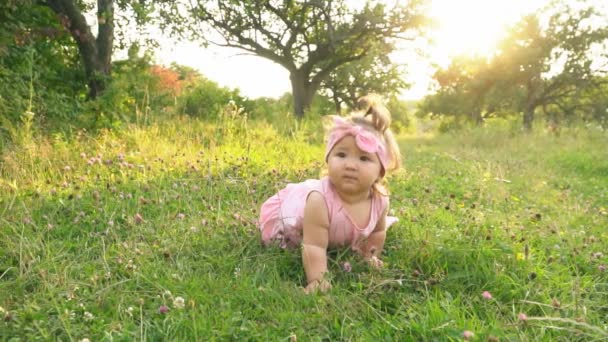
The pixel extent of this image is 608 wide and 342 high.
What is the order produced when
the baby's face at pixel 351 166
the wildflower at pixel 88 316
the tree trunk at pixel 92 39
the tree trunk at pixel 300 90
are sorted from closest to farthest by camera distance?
1. the wildflower at pixel 88 316
2. the baby's face at pixel 351 166
3. the tree trunk at pixel 92 39
4. the tree trunk at pixel 300 90

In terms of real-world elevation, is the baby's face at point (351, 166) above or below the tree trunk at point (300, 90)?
below

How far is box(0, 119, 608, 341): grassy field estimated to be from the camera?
2068 mm

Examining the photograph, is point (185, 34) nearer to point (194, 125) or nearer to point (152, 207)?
point (194, 125)

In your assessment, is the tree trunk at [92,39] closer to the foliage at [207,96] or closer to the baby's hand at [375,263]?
the foliage at [207,96]

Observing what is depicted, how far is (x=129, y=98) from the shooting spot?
7609 mm

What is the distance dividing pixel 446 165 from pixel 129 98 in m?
5.71

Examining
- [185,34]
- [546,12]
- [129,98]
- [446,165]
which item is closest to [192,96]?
[185,34]

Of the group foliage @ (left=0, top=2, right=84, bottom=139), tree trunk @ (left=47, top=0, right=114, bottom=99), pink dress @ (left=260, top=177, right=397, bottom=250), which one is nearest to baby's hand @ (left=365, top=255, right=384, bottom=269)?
pink dress @ (left=260, top=177, right=397, bottom=250)

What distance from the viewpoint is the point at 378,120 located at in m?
2.89

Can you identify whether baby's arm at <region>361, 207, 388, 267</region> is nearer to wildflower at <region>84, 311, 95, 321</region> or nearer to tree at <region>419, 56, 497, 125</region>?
wildflower at <region>84, 311, 95, 321</region>

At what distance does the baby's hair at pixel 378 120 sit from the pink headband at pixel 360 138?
7 centimetres

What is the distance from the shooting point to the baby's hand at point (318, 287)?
8.06ft

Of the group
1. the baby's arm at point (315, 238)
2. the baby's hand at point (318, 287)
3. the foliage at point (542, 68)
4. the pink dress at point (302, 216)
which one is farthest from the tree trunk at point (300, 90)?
the baby's hand at point (318, 287)

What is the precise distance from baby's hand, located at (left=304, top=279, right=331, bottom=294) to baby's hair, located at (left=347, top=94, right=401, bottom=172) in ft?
3.00
